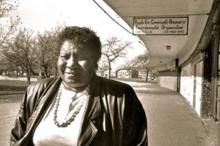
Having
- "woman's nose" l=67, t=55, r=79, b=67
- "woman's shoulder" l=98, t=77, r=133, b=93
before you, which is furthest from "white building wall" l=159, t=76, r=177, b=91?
"woman's nose" l=67, t=55, r=79, b=67

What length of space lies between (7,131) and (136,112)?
7.16m

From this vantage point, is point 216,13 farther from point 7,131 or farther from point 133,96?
point 133,96

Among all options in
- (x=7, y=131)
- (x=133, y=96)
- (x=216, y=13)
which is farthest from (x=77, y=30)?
(x=7, y=131)

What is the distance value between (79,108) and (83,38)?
1.00ft

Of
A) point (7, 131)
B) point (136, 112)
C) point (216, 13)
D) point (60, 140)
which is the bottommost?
point (7, 131)

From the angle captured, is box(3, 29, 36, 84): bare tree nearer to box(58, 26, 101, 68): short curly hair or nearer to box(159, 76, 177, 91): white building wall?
box(159, 76, 177, 91): white building wall

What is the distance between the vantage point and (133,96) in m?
1.58

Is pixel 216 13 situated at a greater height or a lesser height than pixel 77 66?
greater

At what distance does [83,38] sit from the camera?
1.59 m

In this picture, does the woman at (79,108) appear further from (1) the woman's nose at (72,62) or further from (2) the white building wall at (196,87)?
(2) the white building wall at (196,87)

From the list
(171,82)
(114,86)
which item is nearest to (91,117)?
(114,86)

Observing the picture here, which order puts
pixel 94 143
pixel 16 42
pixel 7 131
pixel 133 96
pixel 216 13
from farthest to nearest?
pixel 16 42 → pixel 7 131 → pixel 216 13 → pixel 133 96 → pixel 94 143

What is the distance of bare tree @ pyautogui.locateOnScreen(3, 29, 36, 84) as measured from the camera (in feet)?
91.5

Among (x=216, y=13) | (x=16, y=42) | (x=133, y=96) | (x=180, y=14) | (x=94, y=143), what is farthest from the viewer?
(x=16, y=42)
